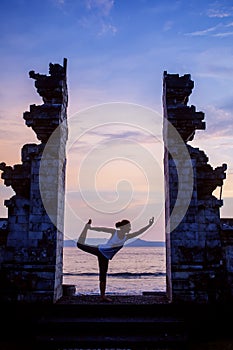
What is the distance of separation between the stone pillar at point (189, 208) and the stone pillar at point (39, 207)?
2.62 meters

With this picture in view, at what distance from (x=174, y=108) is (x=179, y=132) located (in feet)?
1.98

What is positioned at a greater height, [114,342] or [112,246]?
[112,246]

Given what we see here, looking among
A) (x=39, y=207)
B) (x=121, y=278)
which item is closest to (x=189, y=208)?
(x=39, y=207)

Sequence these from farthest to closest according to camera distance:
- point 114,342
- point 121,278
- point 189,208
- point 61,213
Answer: point 121,278 < point 61,213 < point 189,208 < point 114,342

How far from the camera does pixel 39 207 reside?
27.0 feet

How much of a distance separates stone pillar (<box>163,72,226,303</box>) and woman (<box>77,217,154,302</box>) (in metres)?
0.86

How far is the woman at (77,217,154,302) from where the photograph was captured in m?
8.54

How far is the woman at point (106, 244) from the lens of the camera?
336 inches

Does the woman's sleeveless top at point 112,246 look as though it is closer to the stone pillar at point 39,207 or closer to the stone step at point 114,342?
the stone pillar at point 39,207

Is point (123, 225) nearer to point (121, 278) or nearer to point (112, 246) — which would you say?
point (112, 246)

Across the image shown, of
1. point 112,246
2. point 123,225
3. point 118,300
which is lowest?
point 118,300

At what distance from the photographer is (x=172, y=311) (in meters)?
7.66

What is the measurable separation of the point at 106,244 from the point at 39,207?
1891 millimetres

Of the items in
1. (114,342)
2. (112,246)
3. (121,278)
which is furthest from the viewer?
(121,278)
